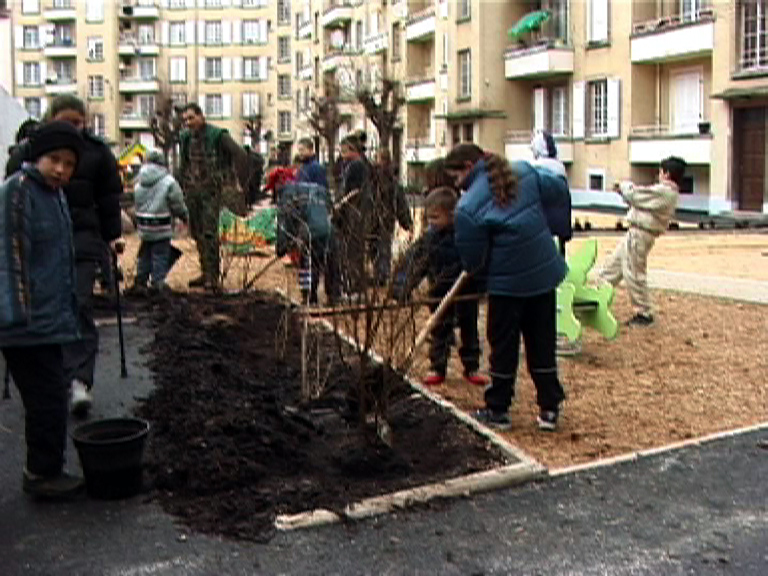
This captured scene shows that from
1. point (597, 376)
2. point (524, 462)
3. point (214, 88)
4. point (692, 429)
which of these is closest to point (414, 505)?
point (524, 462)

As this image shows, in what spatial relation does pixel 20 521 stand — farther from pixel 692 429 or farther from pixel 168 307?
pixel 168 307

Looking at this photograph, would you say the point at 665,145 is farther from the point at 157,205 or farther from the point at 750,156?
the point at 157,205

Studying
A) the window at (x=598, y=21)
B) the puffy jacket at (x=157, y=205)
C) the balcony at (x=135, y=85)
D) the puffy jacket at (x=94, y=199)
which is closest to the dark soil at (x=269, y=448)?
the puffy jacket at (x=94, y=199)

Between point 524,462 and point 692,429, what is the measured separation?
1.54m

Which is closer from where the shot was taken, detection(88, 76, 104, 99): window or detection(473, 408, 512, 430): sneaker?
detection(473, 408, 512, 430): sneaker

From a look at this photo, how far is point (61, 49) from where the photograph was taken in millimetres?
96125

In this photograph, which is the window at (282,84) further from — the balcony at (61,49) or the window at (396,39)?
the window at (396,39)

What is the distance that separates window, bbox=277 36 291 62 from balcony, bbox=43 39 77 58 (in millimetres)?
17509

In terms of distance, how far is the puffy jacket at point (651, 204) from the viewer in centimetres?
1065

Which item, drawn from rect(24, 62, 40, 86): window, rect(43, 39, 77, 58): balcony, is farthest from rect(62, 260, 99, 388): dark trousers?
rect(24, 62, 40, 86): window

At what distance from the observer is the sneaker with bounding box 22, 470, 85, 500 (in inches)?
215

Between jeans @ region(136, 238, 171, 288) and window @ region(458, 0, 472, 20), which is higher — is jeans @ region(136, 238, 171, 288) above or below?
below

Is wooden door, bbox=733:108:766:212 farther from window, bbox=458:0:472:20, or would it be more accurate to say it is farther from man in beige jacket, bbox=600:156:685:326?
man in beige jacket, bbox=600:156:685:326

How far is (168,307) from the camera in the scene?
11641 mm
